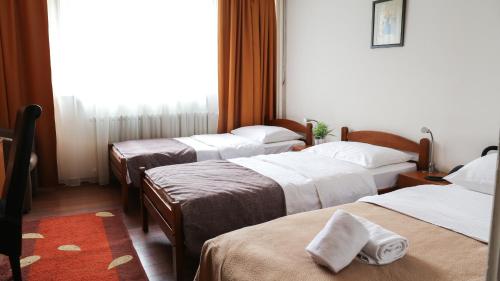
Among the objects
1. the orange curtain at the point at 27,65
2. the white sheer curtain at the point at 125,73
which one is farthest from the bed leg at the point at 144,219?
the orange curtain at the point at 27,65

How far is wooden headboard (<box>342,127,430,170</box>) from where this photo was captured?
119 inches

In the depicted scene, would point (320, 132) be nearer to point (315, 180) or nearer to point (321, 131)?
point (321, 131)

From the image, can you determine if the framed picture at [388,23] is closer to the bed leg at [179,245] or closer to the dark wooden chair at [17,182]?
the bed leg at [179,245]

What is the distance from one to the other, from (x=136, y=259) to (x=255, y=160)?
47.4 inches

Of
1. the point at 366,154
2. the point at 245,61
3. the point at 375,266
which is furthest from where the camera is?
the point at 245,61

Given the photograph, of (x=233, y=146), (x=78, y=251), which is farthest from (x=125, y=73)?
(x=78, y=251)

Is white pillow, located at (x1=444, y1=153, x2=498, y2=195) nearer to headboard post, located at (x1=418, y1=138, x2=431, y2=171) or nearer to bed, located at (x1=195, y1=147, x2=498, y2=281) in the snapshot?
bed, located at (x1=195, y1=147, x2=498, y2=281)

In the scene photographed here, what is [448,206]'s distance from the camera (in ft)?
6.71

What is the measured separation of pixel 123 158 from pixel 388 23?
2.61 metres

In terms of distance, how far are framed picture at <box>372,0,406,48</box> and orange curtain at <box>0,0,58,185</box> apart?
10.5ft

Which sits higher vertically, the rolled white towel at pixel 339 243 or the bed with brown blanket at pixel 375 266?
the rolled white towel at pixel 339 243

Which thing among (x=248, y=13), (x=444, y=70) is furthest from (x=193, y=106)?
(x=444, y=70)

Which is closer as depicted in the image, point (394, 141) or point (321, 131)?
point (394, 141)

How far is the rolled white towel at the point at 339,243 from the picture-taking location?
1396mm
